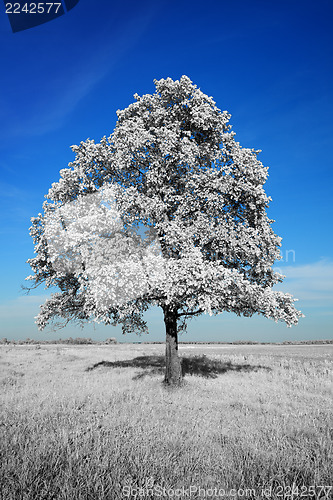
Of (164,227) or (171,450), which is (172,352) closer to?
(164,227)

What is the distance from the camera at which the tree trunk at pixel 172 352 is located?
1473 centimetres

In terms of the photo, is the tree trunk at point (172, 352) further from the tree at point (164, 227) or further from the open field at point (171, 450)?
the open field at point (171, 450)

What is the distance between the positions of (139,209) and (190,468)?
11.1 meters

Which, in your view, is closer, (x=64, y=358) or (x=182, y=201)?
(x=182, y=201)

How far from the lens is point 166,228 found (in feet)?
44.0

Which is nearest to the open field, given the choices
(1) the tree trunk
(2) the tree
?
(1) the tree trunk

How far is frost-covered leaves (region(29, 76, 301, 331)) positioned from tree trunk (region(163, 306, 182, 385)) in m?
0.86

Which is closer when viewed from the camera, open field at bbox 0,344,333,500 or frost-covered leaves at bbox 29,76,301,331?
open field at bbox 0,344,333,500

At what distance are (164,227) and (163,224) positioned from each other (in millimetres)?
163

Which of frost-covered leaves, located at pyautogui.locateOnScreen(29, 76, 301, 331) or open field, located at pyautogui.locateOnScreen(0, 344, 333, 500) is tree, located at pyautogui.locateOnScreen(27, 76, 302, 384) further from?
open field, located at pyautogui.locateOnScreen(0, 344, 333, 500)

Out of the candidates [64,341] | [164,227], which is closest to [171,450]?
[164,227]

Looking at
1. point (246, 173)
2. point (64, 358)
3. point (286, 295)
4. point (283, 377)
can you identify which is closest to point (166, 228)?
point (246, 173)

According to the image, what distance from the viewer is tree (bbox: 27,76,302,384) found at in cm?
1183

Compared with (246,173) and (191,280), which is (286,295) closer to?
(191,280)
